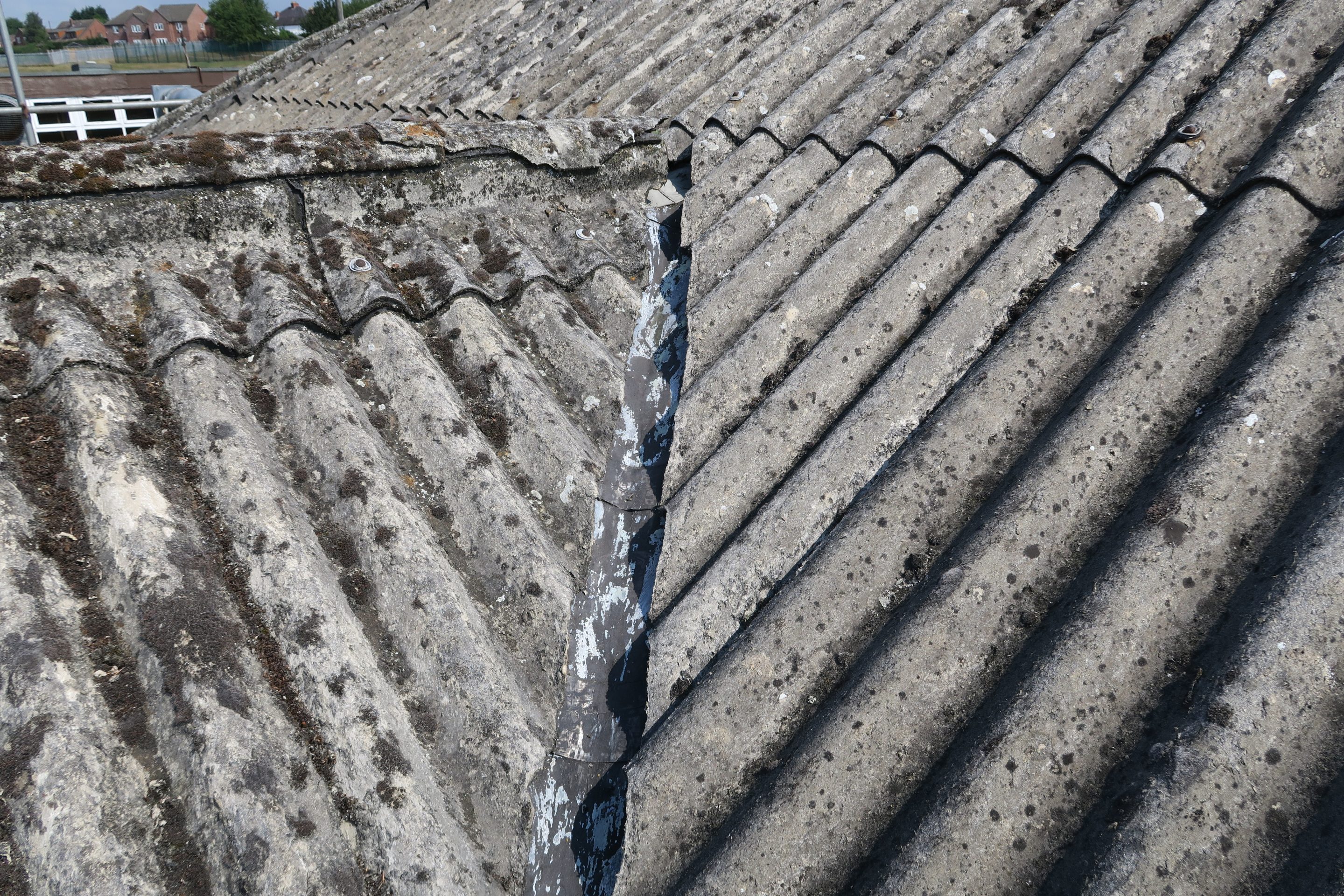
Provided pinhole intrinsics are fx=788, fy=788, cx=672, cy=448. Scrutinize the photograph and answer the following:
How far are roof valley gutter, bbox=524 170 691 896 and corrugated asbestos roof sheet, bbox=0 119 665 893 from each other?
5 centimetres

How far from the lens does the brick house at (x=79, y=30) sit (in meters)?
71.4

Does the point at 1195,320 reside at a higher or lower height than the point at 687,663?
higher

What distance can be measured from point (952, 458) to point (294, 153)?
2315mm

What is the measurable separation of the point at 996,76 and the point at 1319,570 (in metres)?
1.96

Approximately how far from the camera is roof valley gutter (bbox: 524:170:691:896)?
1.59m

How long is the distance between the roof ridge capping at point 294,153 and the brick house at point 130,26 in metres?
96.8

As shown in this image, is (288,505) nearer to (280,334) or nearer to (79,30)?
(280,334)

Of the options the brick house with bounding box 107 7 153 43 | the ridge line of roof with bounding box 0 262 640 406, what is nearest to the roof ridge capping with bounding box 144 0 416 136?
the ridge line of roof with bounding box 0 262 640 406

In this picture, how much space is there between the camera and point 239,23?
50688mm

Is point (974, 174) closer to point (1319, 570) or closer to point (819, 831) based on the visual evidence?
point (1319, 570)

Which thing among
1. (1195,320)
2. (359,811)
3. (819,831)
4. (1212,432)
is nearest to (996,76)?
(1195,320)

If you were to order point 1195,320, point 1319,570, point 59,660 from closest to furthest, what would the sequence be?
point 1319,570 → point 59,660 → point 1195,320

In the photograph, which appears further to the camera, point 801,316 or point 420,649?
point 801,316

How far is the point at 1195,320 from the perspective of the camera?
1.73 metres
